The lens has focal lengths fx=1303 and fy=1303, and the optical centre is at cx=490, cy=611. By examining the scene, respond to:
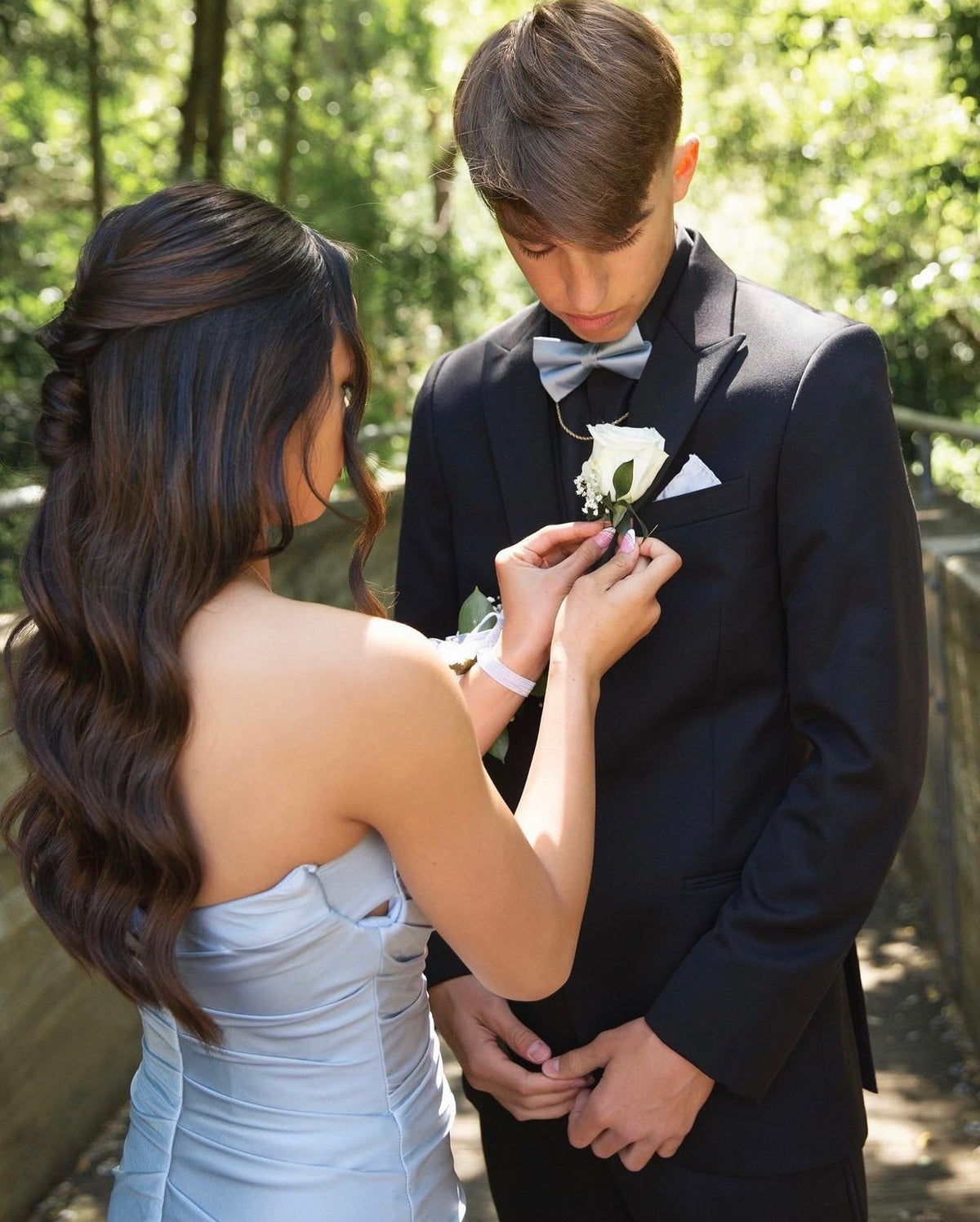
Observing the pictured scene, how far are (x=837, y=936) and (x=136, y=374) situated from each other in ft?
3.87

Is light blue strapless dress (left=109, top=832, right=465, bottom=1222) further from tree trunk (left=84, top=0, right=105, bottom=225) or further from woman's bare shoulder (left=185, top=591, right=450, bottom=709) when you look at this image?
tree trunk (left=84, top=0, right=105, bottom=225)

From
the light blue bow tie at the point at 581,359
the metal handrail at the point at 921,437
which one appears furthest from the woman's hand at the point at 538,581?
the metal handrail at the point at 921,437

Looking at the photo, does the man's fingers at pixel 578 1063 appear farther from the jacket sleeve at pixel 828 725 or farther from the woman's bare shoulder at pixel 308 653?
the woman's bare shoulder at pixel 308 653

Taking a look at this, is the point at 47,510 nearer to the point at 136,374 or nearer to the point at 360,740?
the point at 136,374

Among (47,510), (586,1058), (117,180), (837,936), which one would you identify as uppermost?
(47,510)

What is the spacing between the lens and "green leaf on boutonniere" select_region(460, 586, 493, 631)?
2.04m

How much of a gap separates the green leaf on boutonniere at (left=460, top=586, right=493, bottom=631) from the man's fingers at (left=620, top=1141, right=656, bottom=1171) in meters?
0.79

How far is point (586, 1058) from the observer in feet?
6.35

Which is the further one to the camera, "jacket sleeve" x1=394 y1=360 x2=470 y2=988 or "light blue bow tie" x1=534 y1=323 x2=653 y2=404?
"jacket sleeve" x1=394 y1=360 x2=470 y2=988

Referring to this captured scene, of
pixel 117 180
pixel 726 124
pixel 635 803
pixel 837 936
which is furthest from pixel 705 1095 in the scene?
pixel 726 124

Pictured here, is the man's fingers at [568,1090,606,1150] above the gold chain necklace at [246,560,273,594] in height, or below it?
below

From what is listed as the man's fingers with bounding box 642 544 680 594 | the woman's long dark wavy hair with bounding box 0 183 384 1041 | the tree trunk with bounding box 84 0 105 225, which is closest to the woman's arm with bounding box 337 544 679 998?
the man's fingers with bounding box 642 544 680 594

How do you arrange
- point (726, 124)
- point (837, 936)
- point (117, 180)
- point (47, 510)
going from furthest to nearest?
point (726, 124) < point (117, 180) < point (837, 936) < point (47, 510)

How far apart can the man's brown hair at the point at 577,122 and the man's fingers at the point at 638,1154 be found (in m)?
1.27
